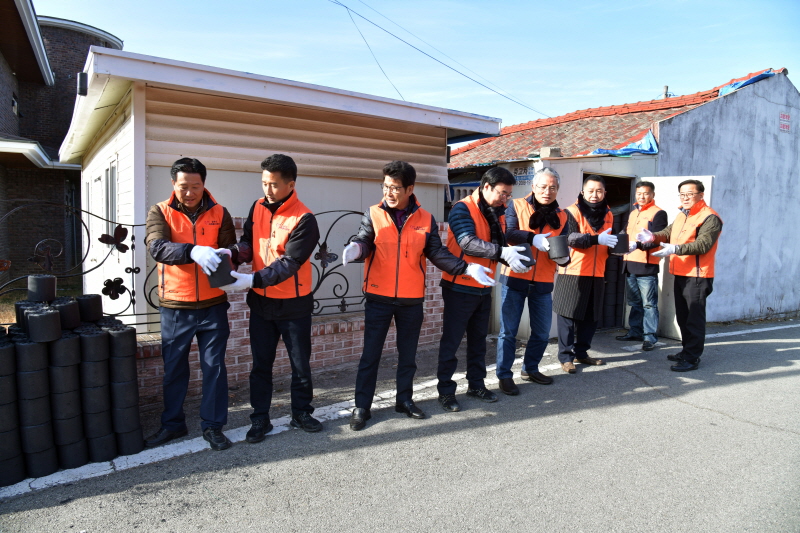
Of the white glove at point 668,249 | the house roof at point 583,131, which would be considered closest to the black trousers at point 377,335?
the white glove at point 668,249

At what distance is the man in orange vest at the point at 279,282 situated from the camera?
3.42 m

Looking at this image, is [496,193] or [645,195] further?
[645,195]

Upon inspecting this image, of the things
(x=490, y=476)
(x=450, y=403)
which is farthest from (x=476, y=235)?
(x=490, y=476)

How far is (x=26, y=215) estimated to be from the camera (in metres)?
14.2

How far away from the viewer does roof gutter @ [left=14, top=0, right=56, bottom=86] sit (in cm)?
1018

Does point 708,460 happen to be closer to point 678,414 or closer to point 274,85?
point 678,414

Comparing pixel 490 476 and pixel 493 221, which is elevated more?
pixel 493 221

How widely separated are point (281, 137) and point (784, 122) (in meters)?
9.41

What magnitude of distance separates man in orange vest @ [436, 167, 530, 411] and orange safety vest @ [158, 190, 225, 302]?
5.96 feet

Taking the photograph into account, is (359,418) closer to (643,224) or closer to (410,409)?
(410,409)

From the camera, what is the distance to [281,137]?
18.7 ft

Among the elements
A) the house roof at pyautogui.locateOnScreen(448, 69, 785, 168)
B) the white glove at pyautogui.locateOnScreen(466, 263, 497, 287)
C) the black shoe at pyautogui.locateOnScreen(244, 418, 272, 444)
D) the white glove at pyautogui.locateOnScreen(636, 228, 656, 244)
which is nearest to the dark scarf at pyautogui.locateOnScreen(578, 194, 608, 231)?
the white glove at pyautogui.locateOnScreen(636, 228, 656, 244)

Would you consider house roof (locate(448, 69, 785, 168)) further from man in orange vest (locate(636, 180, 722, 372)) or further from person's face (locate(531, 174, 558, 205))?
person's face (locate(531, 174, 558, 205))

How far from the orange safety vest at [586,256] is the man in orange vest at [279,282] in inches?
108
